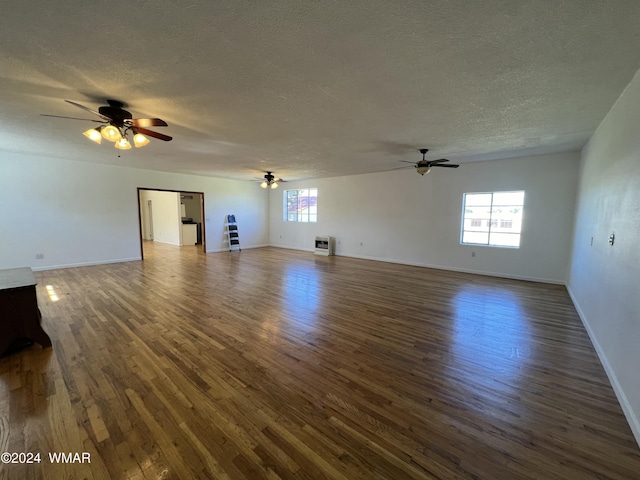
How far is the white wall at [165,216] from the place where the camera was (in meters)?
10.0

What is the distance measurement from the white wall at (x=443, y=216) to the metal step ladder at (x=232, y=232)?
208cm

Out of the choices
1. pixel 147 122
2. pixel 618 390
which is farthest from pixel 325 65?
pixel 618 390

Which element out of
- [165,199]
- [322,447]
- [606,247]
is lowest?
[322,447]

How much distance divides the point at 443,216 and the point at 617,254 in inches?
168

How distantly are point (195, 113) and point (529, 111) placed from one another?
3908mm

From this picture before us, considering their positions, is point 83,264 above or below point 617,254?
below

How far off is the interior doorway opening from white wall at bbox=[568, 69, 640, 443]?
9.37 m

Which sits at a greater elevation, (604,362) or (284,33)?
(284,33)

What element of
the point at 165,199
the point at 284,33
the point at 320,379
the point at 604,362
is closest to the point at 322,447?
the point at 320,379

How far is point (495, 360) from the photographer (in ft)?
8.29

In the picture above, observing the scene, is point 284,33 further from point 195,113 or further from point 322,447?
point 322,447

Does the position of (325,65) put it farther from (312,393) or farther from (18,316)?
(18,316)

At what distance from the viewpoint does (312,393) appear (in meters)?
2.04

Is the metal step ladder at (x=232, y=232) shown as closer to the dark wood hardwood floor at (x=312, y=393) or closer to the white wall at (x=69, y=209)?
Result: the white wall at (x=69, y=209)
